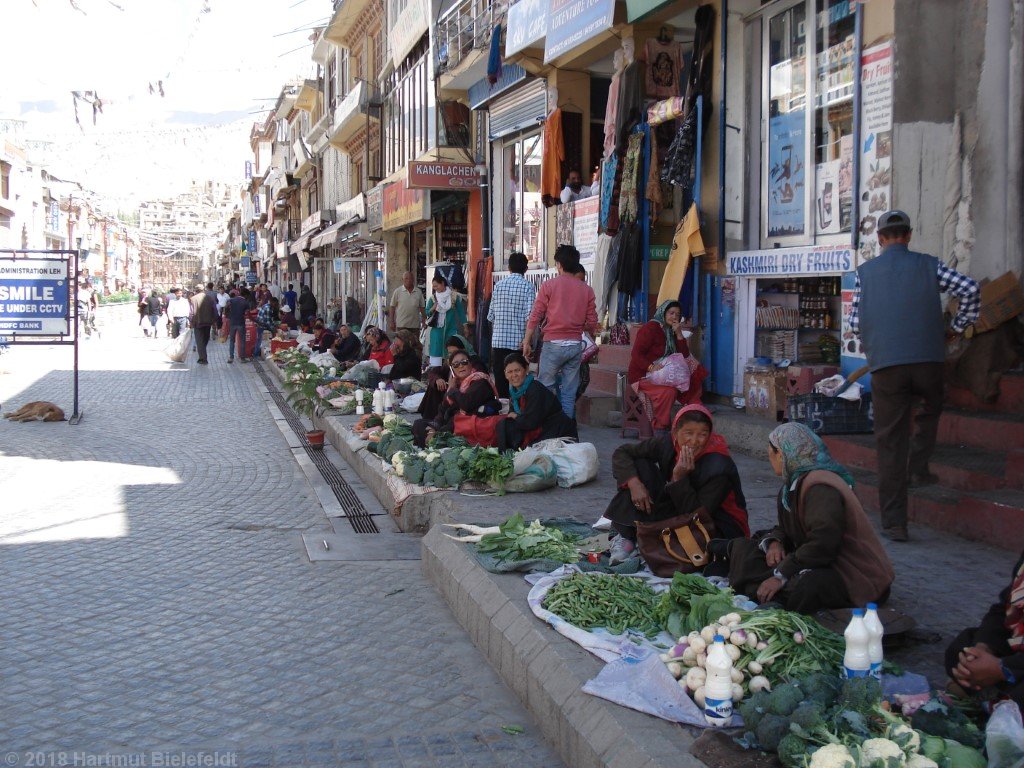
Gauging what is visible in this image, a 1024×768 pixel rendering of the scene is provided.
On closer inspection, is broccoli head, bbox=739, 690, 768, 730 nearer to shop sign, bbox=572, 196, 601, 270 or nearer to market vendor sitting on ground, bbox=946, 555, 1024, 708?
market vendor sitting on ground, bbox=946, 555, 1024, 708

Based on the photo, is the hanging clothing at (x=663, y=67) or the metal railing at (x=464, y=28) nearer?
the hanging clothing at (x=663, y=67)

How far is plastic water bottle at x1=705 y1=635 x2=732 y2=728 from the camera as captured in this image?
3309mm

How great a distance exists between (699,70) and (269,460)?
6.19 m

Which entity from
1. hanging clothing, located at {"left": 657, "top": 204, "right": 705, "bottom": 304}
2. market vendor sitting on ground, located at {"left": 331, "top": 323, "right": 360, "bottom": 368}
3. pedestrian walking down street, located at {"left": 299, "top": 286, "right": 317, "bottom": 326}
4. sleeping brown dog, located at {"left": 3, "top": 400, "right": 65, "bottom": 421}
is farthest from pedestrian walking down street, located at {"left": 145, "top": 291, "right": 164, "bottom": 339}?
hanging clothing, located at {"left": 657, "top": 204, "right": 705, "bottom": 304}

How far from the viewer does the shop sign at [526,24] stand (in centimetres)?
1214

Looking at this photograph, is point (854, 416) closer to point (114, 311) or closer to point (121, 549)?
point (121, 549)

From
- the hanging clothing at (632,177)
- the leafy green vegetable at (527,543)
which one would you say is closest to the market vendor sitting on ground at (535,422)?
the leafy green vegetable at (527,543)

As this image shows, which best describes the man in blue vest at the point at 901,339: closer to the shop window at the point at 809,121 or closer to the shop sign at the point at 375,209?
the shop window at the point at 809,121

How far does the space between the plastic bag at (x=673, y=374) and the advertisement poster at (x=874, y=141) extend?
190 centimetres

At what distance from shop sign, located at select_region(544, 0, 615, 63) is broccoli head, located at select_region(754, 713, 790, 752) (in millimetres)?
8501

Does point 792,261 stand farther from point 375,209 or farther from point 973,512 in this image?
point 375,209

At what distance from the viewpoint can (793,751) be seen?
9.50 feet

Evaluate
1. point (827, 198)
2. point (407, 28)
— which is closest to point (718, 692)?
point (827, 198)

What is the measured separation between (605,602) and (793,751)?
1558 millimetres
